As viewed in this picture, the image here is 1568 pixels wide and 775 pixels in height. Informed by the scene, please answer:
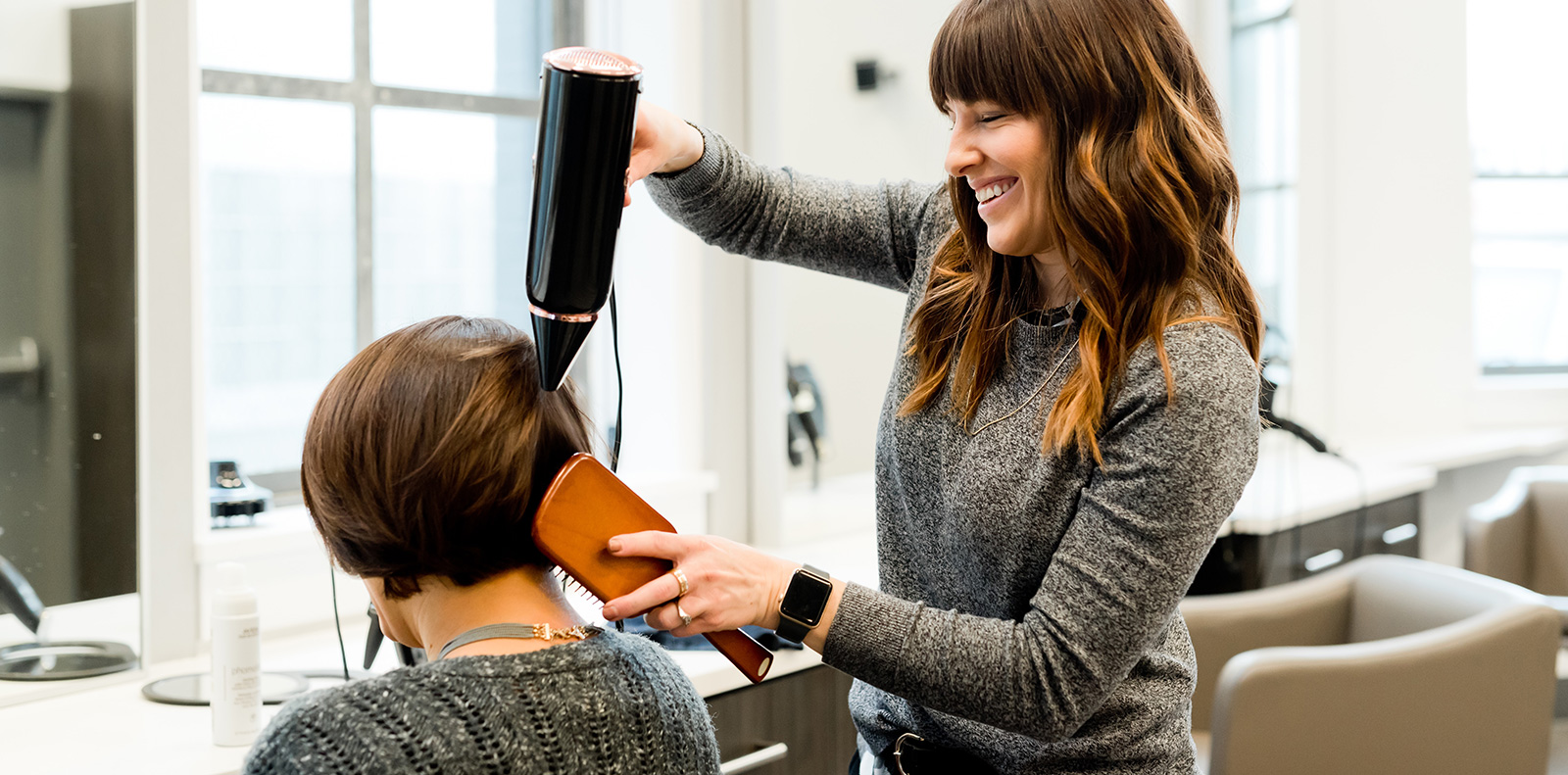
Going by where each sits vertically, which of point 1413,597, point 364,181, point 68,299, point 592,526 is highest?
point 364,181

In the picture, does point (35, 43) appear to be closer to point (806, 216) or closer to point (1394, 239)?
point (806, 216)

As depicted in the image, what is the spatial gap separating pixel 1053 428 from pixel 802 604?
26 centimetres

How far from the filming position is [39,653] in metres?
1.61

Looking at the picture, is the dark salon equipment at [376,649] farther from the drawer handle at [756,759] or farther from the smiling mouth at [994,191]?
the smiling mouth at [994,191]

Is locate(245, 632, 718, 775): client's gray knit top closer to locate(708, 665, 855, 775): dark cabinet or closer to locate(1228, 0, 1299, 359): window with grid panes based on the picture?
locate(708, 665, 855, 775): dark cabinet

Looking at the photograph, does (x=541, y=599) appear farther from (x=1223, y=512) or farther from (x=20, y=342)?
(x=20, y=342)

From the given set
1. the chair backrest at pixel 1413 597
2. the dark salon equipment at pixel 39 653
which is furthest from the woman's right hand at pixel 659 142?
the chair backrest at pixel 1413 597

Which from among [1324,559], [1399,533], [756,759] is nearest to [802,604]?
[756,759]

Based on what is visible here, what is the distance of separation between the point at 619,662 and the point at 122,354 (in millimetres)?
1015

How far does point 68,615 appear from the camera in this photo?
5.37 ft

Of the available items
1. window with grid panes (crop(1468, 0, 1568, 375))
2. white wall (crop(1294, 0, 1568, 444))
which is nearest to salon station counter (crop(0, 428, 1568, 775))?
white wall (crop(1294, 0, 1568, 444))

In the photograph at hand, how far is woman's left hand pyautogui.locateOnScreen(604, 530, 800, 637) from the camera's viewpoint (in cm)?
97

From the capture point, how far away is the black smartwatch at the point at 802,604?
40.3 inches

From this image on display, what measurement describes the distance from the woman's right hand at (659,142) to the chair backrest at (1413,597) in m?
1.70
